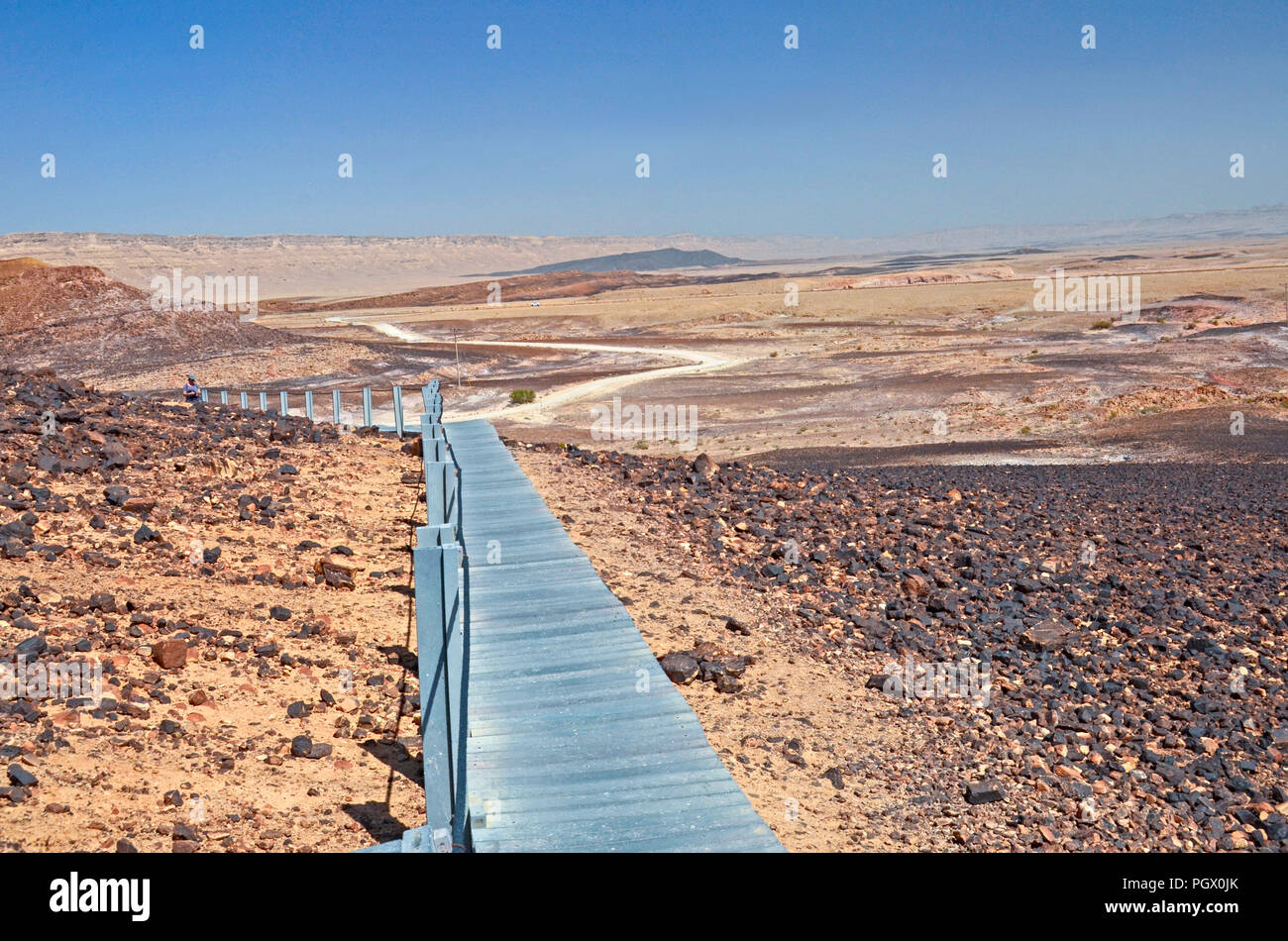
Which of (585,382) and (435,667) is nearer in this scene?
(435,667)

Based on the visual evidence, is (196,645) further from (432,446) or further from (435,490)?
(432,446)

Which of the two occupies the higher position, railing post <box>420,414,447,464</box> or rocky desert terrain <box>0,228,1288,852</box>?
railing post <box>420,414,447,464</box>

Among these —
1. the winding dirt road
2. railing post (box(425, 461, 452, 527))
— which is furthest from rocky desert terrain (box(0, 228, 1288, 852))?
the winding dirt road

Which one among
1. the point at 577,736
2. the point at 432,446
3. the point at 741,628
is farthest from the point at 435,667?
the point at 432,446

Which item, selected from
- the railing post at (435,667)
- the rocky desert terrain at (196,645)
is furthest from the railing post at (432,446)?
the railing post at (435,667)

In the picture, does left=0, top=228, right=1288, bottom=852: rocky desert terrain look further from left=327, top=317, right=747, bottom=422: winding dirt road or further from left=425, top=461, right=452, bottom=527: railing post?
left=327, top=317, right=747, bottom=422: winding dirt road

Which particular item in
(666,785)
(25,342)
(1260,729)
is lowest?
(1260,729)
